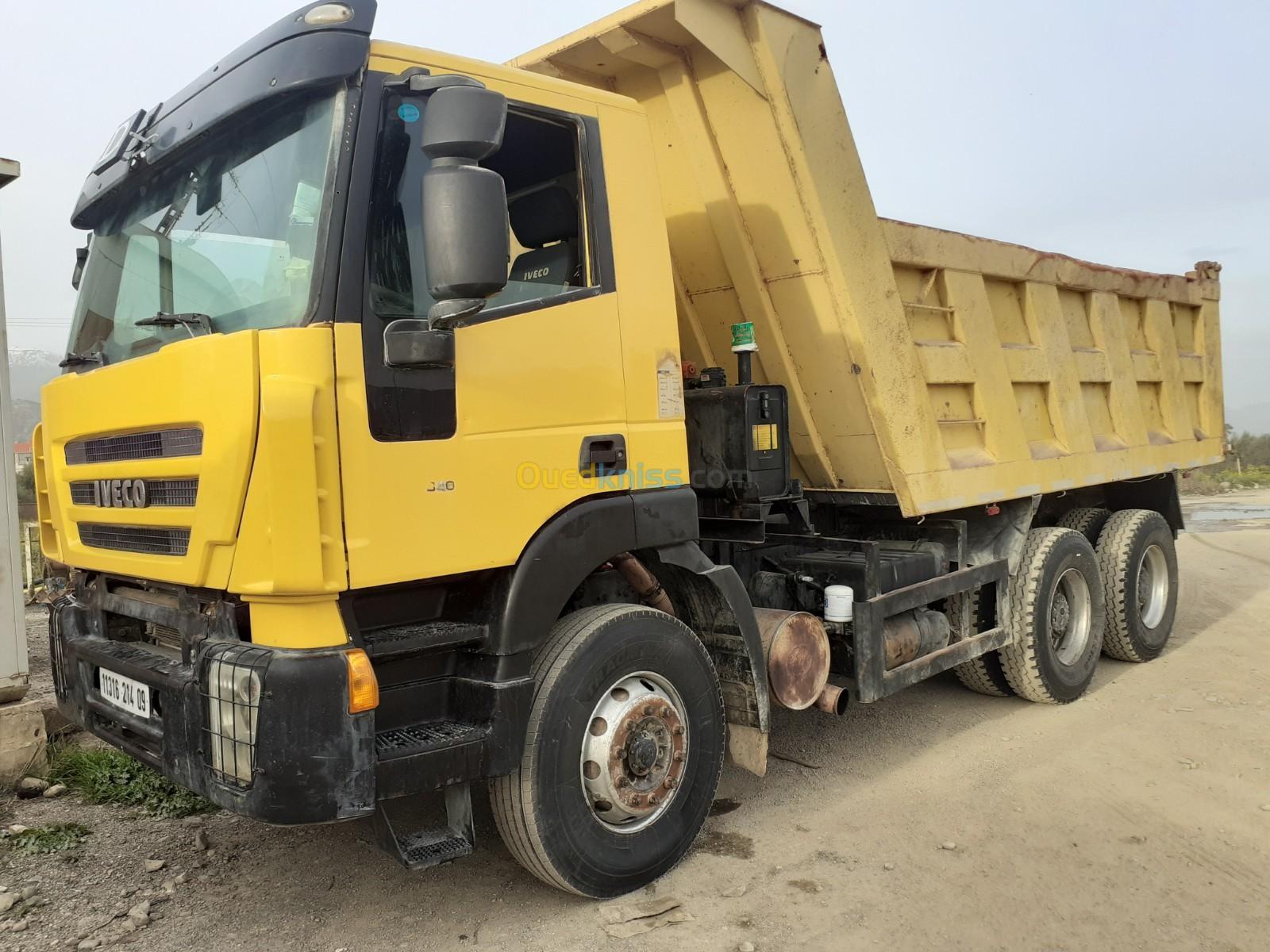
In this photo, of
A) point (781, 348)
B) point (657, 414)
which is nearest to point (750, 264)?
point (781, 348)

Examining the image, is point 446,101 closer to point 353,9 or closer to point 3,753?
point 353,9

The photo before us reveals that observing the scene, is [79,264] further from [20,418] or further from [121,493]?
[20,418]

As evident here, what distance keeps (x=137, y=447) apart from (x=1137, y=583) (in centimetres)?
613

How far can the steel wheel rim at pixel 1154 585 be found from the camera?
6828mm

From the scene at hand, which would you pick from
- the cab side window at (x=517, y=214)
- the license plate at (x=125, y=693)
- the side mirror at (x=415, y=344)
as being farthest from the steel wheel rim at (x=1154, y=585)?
the license plate at (x=125, y=693)

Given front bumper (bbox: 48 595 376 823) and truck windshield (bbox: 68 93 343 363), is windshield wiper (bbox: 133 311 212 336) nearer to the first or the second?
truck windshield (bbox: 68 93 343 363)

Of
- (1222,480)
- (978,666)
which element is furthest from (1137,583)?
(1222,480)

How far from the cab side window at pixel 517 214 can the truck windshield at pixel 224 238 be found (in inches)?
6.8

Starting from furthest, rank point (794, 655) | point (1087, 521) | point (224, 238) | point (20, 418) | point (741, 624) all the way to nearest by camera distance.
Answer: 1. point (20, 418)
2. point (1087, 521)
3. point (794, 655)
4. point (741, 624)
5. point (224, 238)

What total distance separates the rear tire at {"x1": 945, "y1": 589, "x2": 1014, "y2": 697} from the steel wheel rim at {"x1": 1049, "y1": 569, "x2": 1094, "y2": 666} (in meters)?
0.42

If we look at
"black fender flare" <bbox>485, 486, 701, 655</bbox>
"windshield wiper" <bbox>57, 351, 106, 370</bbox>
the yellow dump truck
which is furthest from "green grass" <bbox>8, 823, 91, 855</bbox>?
"black fender flare" <bbox>485, 486, 701, 655</bbox>

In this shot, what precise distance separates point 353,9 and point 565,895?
287 centimetres

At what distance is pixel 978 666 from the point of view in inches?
227

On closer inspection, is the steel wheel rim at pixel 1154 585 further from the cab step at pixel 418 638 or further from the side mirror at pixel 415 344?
the side mirror at pixel 415 344
